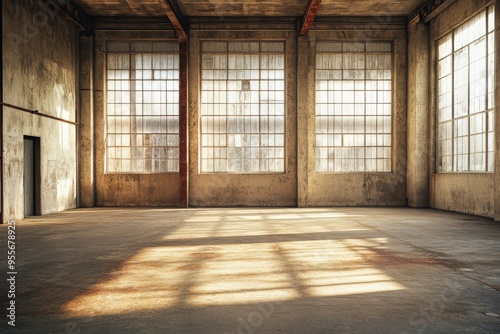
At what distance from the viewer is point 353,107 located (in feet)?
57.2

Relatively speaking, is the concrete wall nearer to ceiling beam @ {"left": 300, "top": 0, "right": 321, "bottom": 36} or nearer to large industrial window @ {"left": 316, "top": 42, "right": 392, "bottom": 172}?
large industrial window @ {"left": 316, "top": 42, "right": 392, "bottom": 172}

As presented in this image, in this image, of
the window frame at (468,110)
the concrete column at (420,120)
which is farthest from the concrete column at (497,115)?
the concrete column at (420,120)

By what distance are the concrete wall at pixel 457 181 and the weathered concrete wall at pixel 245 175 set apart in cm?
503

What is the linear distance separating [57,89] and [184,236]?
8.96 metres

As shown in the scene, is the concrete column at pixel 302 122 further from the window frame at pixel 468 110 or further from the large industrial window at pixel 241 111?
the window frame at pixel 468 110

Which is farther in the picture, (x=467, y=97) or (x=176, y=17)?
(x=176, y=17)

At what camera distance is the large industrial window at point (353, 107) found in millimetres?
17344

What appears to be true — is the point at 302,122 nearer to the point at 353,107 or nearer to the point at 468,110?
the point at 353,107

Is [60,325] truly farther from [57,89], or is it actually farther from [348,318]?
[57,89]

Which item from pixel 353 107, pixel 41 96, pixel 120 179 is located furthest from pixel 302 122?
pixel 41 96

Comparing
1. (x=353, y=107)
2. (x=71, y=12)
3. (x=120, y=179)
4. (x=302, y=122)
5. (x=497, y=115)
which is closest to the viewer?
(x=497, y=115)

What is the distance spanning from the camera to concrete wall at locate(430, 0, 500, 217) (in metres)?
12.7

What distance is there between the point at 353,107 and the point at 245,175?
5010 mm

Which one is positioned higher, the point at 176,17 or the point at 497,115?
the point at 176,17
